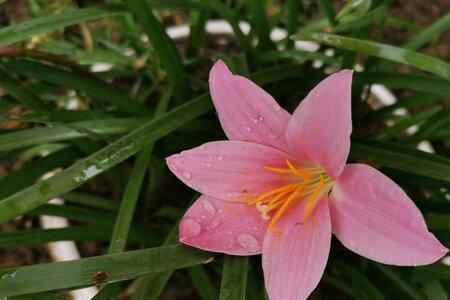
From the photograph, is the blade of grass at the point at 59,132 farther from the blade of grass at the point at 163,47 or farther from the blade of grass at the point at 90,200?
the blade of grass at the point at 90,200

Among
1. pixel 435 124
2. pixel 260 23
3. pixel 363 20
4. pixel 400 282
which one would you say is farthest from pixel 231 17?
pixel 400 282

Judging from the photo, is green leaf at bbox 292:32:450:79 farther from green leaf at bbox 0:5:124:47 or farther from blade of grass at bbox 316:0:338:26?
green leaf at bbox 0:5:124:47

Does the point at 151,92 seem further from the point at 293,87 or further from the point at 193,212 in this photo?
the point at 193,212

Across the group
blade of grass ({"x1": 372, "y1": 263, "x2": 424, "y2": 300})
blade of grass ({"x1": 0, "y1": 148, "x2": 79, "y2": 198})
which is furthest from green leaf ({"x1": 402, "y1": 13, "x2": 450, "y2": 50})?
blade of grass ({"x1": 0, "y1": 148, "x2": 79, "y2": 198})

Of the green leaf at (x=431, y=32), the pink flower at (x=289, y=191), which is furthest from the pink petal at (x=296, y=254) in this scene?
the green leaf at (x=431, y=32)

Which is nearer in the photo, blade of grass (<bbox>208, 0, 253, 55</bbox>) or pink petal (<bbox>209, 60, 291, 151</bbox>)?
pink petal (<bbox>209, 60, 291, 151</bbox>)

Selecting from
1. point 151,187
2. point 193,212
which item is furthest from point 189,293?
point 193,212

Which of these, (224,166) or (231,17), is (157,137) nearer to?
(224,166)
